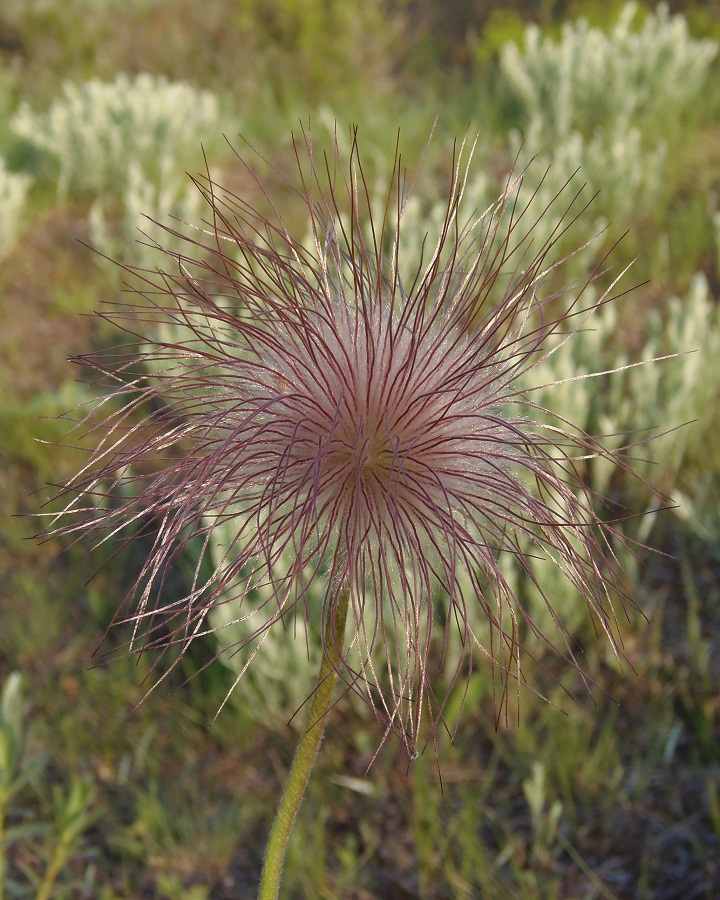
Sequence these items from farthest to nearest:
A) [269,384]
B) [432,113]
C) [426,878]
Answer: [432,113] < [426,878] < [269,384]

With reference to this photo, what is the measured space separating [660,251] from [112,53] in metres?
5.69

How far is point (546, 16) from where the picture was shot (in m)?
9.68

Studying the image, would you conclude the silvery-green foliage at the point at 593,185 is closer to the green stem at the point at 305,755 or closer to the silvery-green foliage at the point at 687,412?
the silvery-green foliage at the point at 687,412

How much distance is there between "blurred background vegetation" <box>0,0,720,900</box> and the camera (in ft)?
7.31

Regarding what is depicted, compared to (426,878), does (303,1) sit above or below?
above

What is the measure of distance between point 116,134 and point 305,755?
491 centimetres

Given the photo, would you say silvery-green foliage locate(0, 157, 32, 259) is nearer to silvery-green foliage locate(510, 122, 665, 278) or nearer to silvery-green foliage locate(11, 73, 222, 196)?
silvery-green foliage locate(11, 73, 222, 196)

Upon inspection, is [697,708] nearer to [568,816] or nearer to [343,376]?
[568,816]

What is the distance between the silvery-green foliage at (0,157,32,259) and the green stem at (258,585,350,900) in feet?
14.0

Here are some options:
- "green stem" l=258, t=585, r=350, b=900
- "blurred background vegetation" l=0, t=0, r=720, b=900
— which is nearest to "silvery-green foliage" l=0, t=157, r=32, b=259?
"blurred background vegetation" l=0, t=0, r=720, b=900

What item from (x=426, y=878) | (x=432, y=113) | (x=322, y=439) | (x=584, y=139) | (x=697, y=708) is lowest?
(x=426, y=878)

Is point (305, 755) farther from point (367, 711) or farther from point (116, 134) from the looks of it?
point (116, 134)

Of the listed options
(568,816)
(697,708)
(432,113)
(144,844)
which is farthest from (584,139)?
(144,844)

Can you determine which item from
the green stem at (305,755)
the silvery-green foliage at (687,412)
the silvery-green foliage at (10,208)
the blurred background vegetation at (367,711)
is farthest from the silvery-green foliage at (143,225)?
the green stem at (305,755)
